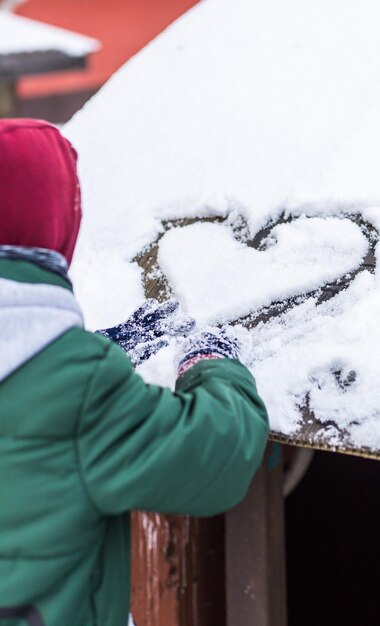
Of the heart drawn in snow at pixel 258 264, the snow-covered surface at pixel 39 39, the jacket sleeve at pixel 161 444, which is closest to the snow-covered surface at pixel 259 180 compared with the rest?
the heart drawn in snow at pixel 258 264

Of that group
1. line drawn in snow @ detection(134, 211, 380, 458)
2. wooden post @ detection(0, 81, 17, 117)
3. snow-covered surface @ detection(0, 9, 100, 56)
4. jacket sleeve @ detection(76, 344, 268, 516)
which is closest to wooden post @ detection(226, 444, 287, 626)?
line drawn in snow @ detection(134, 211, 380, 458)

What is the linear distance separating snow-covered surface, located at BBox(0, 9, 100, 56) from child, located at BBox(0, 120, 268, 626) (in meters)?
6.16

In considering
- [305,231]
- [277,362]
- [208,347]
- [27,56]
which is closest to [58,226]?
[208,347]

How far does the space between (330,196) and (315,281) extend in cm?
21

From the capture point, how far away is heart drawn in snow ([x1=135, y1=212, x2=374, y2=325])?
1.24 m

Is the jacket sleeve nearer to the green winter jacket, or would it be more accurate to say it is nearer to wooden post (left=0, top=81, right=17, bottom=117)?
the green winter jacket

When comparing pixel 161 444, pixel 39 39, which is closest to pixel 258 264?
pixel 161 444

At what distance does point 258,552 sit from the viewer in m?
1.42

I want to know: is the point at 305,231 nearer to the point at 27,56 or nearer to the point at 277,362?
the point at 277,362

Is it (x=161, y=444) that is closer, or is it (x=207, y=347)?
(x=161, y=444)

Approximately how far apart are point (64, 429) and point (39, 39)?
6.72 meters

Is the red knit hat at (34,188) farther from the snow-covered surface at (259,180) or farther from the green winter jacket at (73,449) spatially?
the snow-covered surface at (259,180)

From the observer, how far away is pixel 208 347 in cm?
107

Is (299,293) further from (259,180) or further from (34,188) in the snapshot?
(34,188)
